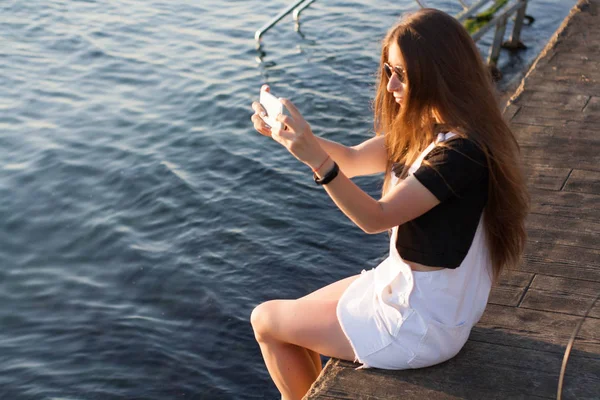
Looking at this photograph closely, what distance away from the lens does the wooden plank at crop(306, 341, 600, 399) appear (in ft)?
8.93

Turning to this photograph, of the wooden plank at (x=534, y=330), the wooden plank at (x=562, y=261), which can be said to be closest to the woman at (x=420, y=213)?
the wooden plank at (x=534, y=330)

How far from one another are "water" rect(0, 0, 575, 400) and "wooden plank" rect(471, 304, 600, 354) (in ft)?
4.86

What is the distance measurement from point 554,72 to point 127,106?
182 inches

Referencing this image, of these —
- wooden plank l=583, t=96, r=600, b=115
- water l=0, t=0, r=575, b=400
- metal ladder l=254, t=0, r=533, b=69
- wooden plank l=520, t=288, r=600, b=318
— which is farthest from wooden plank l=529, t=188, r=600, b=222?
metal ladder l=254, t=0, r=533, b=69

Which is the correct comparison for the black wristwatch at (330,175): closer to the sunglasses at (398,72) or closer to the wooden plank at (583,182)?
the sunglasses at (398,72)

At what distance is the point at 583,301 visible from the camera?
3.35m

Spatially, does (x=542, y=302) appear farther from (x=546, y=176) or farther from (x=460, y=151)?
(x=546, y=176)

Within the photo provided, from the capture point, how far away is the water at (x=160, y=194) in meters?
5.05

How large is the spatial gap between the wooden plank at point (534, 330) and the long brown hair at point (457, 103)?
56 centimetres

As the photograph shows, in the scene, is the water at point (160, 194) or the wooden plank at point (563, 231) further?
the water at point (160, 194)

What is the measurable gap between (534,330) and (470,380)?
19.8 inches

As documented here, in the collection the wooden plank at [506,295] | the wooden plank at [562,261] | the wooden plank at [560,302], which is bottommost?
the wooden plank at [562,261]

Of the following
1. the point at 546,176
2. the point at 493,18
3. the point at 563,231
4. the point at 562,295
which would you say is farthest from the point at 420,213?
the point at 493,18

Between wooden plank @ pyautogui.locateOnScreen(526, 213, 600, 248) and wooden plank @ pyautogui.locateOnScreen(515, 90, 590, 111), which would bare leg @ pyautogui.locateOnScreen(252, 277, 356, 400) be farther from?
wooden plank @ pyautogui.locateOnScreen(515, 90, 590, 111)
